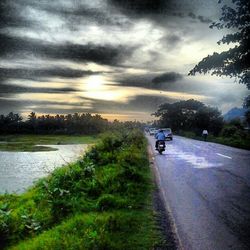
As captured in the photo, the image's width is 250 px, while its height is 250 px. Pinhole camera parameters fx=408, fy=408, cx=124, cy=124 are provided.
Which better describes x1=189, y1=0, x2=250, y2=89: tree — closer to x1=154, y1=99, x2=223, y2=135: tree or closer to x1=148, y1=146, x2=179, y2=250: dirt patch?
x1=148, y1=146, x2=179, y2=250: dirt patch

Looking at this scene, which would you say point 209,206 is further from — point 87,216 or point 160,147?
point 160,147

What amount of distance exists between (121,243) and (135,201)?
3820 millimetres

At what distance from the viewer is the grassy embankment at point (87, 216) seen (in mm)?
8045

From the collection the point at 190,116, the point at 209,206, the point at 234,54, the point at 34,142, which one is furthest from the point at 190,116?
the point at 209,206

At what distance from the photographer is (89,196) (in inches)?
487

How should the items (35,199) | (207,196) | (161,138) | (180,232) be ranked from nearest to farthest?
(180,232)
(207,196)
(35,199)
(161,138)

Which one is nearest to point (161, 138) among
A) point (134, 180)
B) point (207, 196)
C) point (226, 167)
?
point (226, 167)

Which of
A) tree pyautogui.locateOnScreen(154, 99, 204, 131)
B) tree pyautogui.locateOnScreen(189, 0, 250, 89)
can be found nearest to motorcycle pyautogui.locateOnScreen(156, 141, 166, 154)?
tree pyautogui.locateOnScreen(189, 0, 250, 89)

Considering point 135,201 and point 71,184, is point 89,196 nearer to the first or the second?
point 135,201

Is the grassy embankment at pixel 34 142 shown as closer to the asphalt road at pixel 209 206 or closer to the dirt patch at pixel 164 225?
the asphalt road at pixel 209 206

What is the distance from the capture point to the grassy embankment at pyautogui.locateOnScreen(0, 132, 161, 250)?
8.04 m

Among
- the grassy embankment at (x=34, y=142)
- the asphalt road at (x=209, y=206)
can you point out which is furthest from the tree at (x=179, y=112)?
the asphalt road at (x=209, y=206)

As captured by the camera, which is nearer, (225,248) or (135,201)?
(225,248)

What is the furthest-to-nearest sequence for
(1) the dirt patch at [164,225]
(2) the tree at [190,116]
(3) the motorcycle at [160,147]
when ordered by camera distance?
(2) the tree at [190,116], (3) the motorcycle at [160,147], (1) the dirt patch at [164,225]
